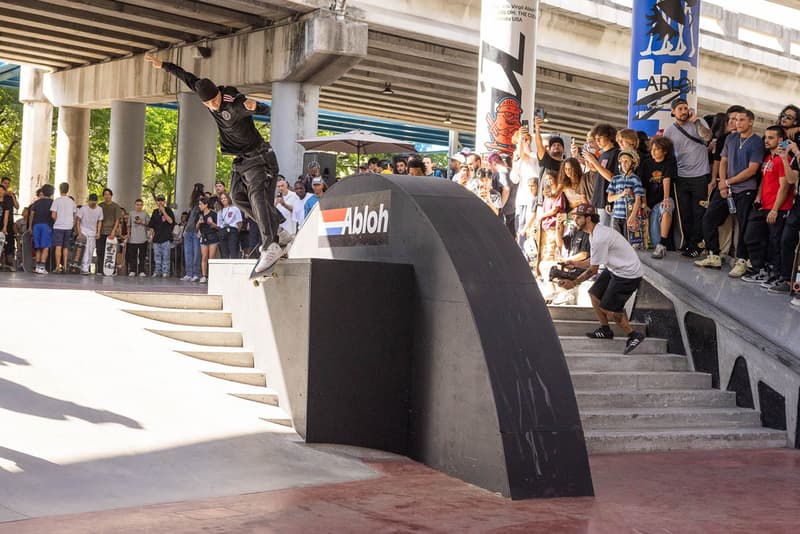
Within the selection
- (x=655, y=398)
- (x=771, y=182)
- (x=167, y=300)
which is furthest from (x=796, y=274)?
(x=167, y=300)

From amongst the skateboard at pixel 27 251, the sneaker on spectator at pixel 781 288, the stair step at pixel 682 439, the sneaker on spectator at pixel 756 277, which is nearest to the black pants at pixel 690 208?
the sneaker on spectator at pixel 756 277

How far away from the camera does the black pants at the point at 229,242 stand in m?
17.4

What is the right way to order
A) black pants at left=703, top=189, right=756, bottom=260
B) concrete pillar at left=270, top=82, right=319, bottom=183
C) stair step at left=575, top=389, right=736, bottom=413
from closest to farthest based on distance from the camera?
stair step at left=575, top=389, right=736, bottom=413, black pants at left=703, top=189, right=756, bottom=260, concrete pillar at left=270, top=82, right=319, bottom=183

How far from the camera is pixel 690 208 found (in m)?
11.4

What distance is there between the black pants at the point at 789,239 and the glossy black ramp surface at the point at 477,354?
3.99m

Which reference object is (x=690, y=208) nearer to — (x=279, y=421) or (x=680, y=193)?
(x=680, y=193)

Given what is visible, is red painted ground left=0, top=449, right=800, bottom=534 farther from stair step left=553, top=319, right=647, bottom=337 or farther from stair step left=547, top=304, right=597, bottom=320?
stair step left=547, top=304, right=597, bottom=320

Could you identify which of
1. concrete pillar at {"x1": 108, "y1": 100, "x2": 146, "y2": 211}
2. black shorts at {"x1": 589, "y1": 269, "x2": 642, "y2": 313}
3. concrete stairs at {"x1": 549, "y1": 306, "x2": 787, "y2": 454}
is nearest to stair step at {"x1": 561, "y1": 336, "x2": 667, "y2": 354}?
concrete stairs at {"x1": 549, "y1": 306, "x2": 787, "y2": 454}

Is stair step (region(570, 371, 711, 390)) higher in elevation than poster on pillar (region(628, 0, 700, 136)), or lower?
lower

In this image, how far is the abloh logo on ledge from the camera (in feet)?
26.1

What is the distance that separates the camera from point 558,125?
44156 mm

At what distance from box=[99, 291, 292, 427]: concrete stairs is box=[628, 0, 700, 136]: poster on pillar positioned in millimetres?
7582

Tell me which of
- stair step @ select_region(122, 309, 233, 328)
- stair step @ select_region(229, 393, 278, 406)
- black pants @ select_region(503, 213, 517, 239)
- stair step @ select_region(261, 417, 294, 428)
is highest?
black pants @ select_region(503, 213, 517, 239)

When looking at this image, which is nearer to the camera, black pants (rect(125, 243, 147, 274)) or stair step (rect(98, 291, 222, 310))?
stair step (rect(98, 291, 222, 310))
